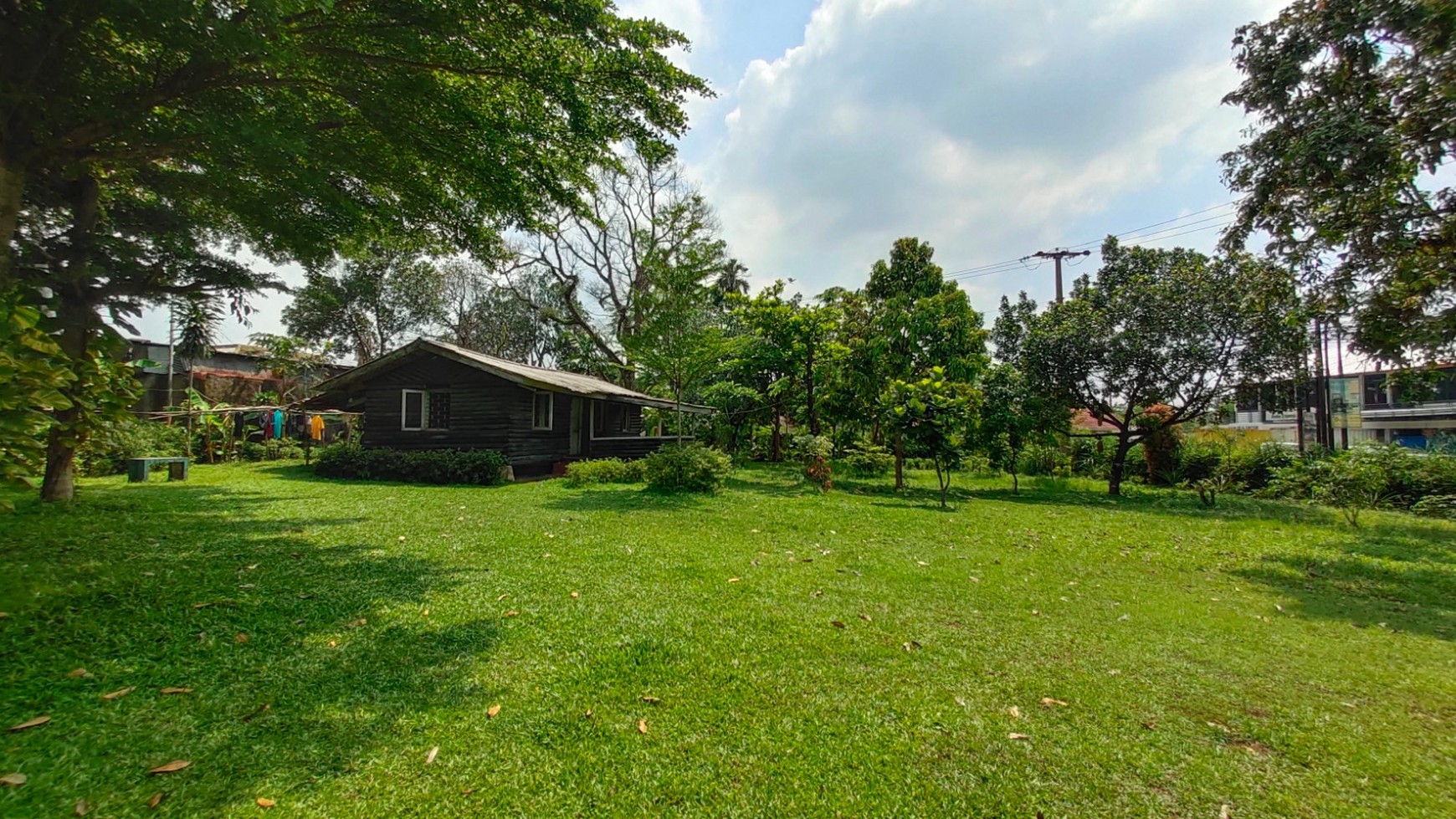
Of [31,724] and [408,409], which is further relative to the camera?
[408,409]

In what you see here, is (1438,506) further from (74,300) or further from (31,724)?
(74,300)

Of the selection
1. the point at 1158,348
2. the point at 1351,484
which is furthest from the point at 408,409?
the point at 1351,484

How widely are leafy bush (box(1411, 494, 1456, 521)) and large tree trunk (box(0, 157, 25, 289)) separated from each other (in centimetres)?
2117

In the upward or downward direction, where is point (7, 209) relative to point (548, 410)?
upward

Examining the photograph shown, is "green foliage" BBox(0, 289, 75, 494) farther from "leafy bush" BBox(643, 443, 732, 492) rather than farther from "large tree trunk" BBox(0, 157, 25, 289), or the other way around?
"leafy bush" BBox(643, 443, 732, 492)

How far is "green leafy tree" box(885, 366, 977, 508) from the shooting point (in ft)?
39.1

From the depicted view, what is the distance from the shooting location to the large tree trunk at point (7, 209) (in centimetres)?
392

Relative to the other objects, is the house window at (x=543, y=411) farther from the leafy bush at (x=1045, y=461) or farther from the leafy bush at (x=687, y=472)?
the leafy bush at (x=1045, y=461)

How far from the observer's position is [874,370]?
16.7 m

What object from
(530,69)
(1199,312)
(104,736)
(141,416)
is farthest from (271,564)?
(1199,312)

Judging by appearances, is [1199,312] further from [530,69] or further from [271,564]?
[271,564]

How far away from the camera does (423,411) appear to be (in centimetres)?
1602

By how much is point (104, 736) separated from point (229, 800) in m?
0.94

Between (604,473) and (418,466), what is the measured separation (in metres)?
4.62
